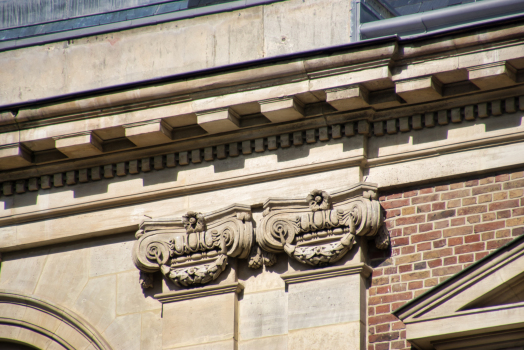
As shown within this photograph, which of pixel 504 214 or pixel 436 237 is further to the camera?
pixel 436 237

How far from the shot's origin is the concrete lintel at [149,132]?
40.2ft

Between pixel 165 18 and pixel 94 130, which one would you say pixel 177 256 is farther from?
pixel 165 18

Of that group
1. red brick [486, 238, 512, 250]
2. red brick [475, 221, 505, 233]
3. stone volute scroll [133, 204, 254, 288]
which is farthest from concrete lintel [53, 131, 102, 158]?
red brick [486, 238, 512, 250]

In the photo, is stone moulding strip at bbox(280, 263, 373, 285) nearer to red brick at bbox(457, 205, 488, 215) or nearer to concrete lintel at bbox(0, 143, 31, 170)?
red brick at bbox(457, 205, 488, 215)

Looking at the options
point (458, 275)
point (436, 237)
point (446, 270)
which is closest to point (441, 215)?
point (436, 237)

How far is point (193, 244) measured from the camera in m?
12.1

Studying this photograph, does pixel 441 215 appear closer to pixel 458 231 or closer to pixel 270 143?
pixel 458 231

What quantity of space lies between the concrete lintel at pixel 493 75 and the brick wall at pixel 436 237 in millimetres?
835

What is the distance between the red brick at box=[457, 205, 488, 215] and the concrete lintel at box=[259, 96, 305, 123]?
1834mm

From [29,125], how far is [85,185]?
33.4 inches

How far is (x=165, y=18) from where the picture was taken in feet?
43.2

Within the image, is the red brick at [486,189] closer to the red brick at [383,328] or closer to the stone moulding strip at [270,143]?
the stone moulding strip at [270,143]

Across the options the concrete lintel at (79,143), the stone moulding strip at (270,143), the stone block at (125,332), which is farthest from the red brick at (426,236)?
the concrete lintel at (79,143)

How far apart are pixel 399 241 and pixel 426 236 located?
0.87 ft
